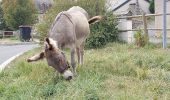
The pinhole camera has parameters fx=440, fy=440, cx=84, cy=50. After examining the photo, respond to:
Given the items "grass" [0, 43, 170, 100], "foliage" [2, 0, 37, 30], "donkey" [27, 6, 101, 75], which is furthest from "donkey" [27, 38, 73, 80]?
"foliage" [2, 0, 37, 30]

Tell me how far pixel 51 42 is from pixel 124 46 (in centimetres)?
874

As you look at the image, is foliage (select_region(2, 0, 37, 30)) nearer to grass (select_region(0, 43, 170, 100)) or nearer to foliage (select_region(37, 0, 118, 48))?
foliage (select_region(37, 0, 118, 48))

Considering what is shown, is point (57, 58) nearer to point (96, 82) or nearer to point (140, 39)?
point (96, 82)

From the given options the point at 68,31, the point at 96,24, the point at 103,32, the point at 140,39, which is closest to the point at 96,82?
the point at 68,31

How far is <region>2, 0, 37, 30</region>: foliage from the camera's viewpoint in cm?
4669

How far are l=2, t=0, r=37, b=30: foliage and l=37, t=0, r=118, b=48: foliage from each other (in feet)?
87.4

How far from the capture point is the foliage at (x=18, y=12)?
46688 mm

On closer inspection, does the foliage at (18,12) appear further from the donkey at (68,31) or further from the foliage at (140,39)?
the donkey at (68,31)

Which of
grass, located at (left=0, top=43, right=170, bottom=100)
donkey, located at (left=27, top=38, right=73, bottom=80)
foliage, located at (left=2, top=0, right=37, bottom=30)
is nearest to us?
grass, located at (left=0, top=43, right=170, bottom=100)

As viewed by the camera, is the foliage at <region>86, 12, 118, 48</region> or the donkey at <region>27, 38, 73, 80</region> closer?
the donkey at <region>27, 38, 73, 80</region>

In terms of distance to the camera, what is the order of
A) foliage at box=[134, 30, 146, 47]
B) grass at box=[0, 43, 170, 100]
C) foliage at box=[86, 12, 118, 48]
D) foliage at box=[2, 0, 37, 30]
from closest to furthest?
1. grass at box=[0, 43, 170, 100]
2. foliage at box=[134, 30, 146, 47]
3. foliage at box=[86, 12, 118, 48]
4. foliage at box=[2, 0, 37, 30]

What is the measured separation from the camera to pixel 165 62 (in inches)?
425

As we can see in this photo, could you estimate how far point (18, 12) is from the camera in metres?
46.9

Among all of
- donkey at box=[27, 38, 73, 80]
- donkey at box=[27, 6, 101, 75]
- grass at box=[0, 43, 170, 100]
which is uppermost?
donkey at box=[27, 6, 101, 75]
